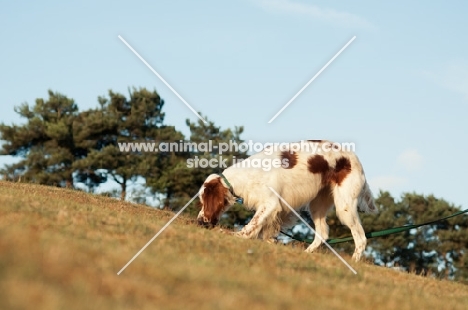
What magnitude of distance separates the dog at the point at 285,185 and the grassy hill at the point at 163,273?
157 centimetres

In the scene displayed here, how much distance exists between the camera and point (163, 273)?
5785 mm

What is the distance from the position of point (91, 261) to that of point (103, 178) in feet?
103

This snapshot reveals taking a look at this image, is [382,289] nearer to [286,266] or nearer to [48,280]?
[286,266]

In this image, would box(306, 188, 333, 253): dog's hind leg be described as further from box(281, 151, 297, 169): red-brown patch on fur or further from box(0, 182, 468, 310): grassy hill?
box(0, 182, 468, 310): grassy hill

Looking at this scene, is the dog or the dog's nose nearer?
the dog

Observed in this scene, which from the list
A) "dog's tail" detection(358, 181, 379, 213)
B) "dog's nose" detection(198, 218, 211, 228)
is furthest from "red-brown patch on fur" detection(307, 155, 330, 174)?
"dog's nose" detection(198, 218, 211, 228)

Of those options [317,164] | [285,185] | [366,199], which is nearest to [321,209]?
[366,199]

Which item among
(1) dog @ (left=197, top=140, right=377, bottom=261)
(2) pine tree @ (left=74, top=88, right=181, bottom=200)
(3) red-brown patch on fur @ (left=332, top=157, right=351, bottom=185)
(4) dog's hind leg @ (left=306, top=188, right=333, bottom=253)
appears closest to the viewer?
(1) dog @ (left=197, top=140, right=377, bottom=261)

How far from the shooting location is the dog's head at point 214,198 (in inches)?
434

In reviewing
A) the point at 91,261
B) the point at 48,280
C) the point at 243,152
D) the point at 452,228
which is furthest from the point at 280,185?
the point at 452,228

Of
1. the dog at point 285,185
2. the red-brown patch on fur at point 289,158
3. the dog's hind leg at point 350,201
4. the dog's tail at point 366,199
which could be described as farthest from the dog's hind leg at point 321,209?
the red-brown patch on fur at point 289,158

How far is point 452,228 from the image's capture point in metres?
39.0

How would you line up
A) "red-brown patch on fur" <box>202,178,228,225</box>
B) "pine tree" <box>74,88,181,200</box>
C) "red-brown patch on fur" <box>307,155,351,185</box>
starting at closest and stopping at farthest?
"red-brown patch on fur" <box>202,178,228,225</box>
"red-brown patch on fur" <box>307,155,351,185</box>
"pine tree" <box>74,88,181,200</box>

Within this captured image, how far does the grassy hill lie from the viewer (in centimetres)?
481
